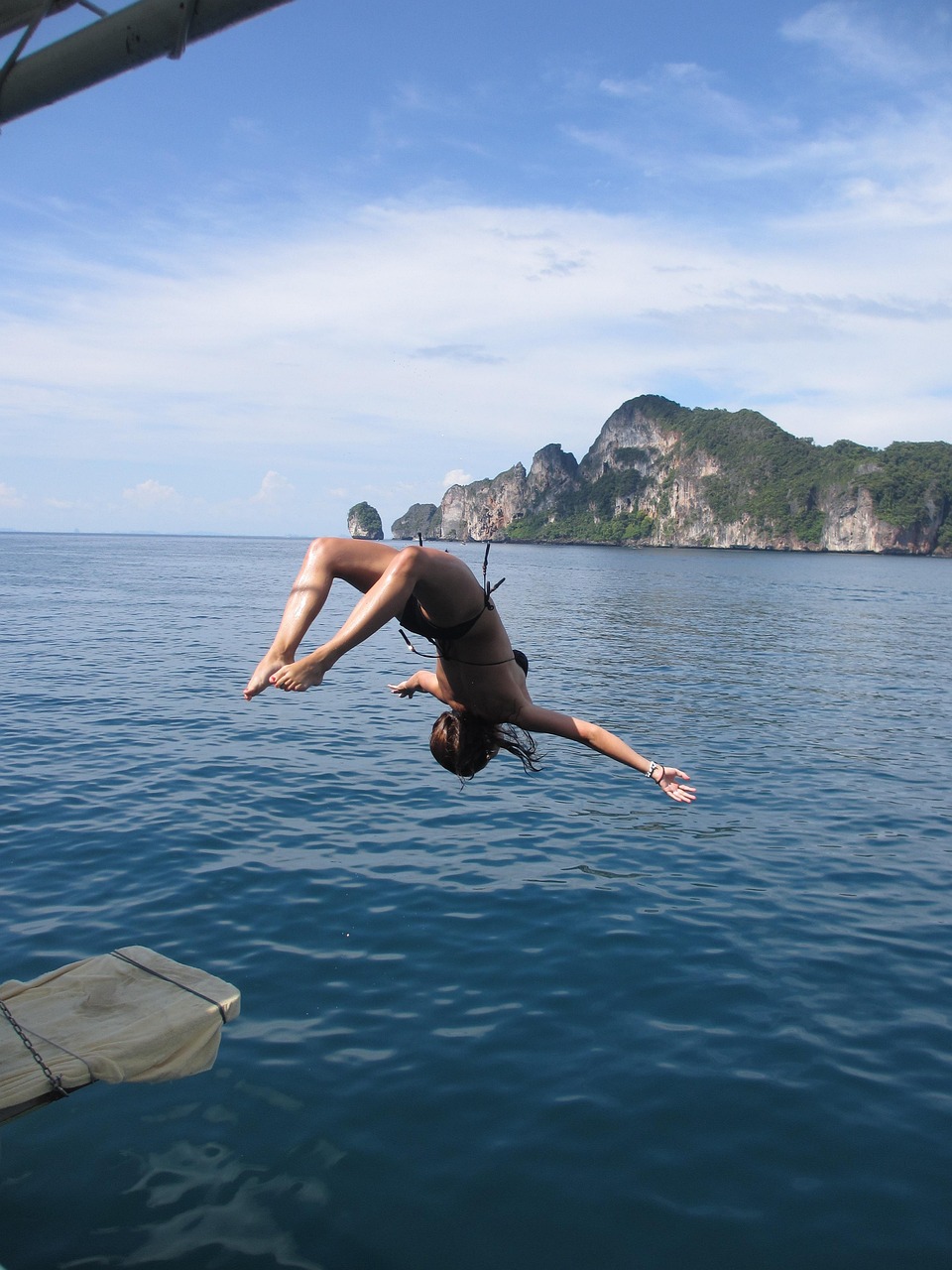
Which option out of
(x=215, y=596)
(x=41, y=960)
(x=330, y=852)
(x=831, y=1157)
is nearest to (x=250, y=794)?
(x=330, y=852)

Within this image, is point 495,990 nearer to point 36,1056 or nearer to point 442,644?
point 442,644

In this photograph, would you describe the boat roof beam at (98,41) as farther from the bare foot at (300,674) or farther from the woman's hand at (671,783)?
the woman's hand at (671,783)

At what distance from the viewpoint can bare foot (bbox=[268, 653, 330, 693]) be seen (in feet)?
18.6

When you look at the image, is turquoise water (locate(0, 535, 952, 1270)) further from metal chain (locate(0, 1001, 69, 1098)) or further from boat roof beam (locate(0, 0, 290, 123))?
boat roof beam (locate(0, 0, 290, 123))

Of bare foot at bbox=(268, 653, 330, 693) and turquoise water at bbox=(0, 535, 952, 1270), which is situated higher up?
bare foot at bbox=(268, 653, 330, 693)

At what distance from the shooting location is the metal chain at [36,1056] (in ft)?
20.9

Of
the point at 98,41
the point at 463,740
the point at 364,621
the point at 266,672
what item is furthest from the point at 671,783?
the point at 98,41

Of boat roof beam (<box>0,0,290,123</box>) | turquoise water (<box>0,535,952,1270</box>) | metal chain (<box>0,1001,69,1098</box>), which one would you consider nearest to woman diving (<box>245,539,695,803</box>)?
boat roof beam (<box>0,0,290,123</box>)

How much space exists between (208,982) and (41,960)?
4.07 m

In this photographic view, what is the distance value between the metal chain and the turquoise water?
143cm

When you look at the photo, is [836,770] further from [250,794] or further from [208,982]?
[208,982]

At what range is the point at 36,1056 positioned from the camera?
6656mm

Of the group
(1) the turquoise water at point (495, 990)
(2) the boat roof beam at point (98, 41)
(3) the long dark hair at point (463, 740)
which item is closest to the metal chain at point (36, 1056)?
(1) the turquoise water at point (495, 990)

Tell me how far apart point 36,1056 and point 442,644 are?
423 centimetres
